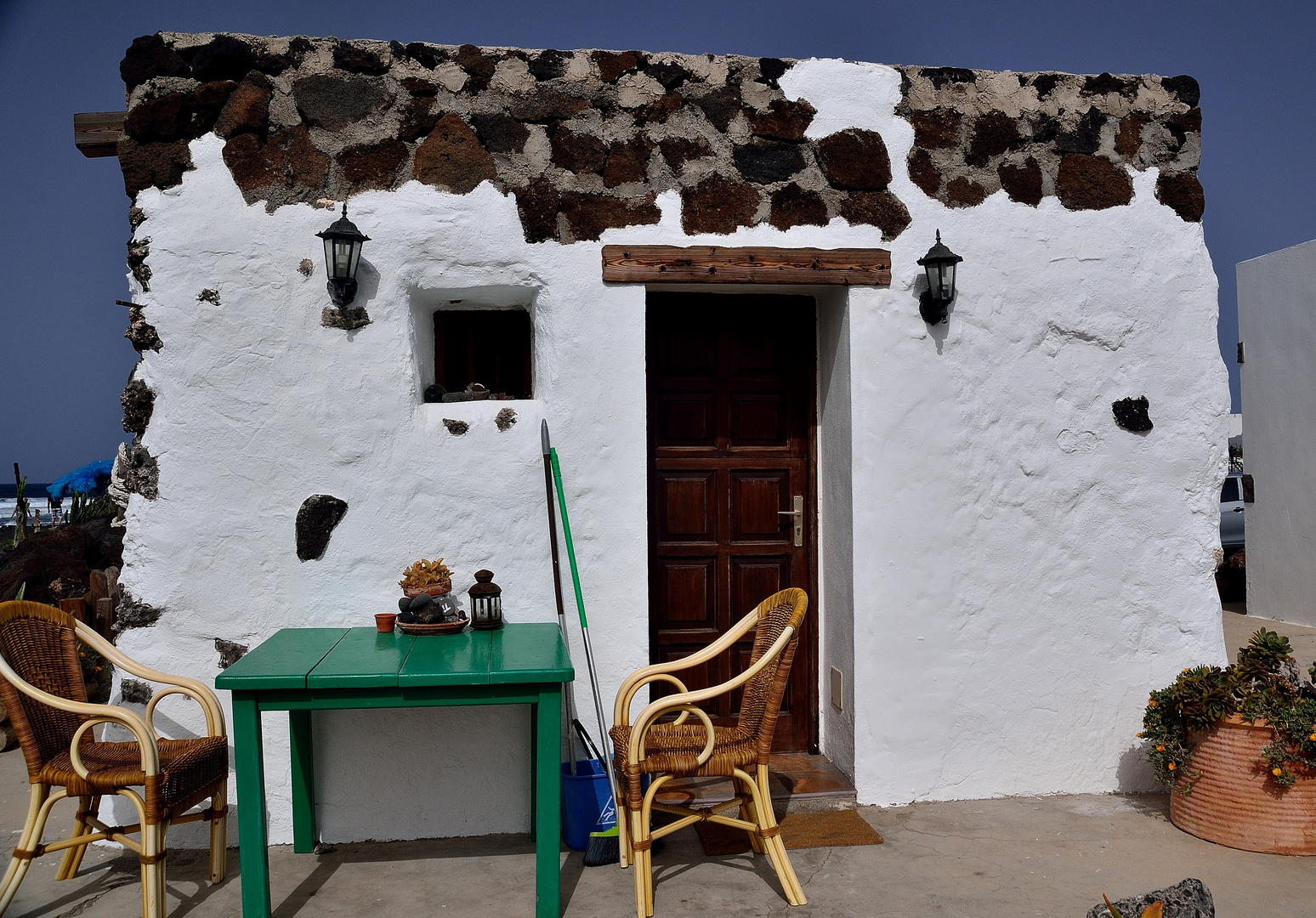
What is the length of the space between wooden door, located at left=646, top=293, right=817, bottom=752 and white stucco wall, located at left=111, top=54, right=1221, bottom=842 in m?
0.13

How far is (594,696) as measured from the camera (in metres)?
3.18

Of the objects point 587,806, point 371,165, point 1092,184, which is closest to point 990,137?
point 1092,184

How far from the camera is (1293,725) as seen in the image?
3.03 m

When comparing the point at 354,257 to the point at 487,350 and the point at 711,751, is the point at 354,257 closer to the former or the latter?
the point at 487,350

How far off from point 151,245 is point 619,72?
1.80 metres

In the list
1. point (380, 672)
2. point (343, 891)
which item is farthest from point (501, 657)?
point (343, 891)

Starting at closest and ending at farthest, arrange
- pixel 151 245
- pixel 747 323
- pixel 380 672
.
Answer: pixel 380 672, pixel 151 245, pixel 747 323

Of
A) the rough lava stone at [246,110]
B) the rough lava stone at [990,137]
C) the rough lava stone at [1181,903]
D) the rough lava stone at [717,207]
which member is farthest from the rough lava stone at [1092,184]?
the rough lava stone at [246,110]

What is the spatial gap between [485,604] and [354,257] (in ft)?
4.23

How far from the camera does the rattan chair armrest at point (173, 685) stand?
2928mm

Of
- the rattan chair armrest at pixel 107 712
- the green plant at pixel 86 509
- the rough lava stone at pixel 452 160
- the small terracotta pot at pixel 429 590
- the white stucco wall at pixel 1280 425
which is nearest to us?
the rattan chair armrest at pixel 107 712

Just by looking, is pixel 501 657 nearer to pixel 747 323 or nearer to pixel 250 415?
pixel 250 415

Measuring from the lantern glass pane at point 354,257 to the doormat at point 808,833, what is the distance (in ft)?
7.41

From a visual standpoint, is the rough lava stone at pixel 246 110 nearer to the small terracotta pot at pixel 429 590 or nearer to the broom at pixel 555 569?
the broom at pixel 555 569
